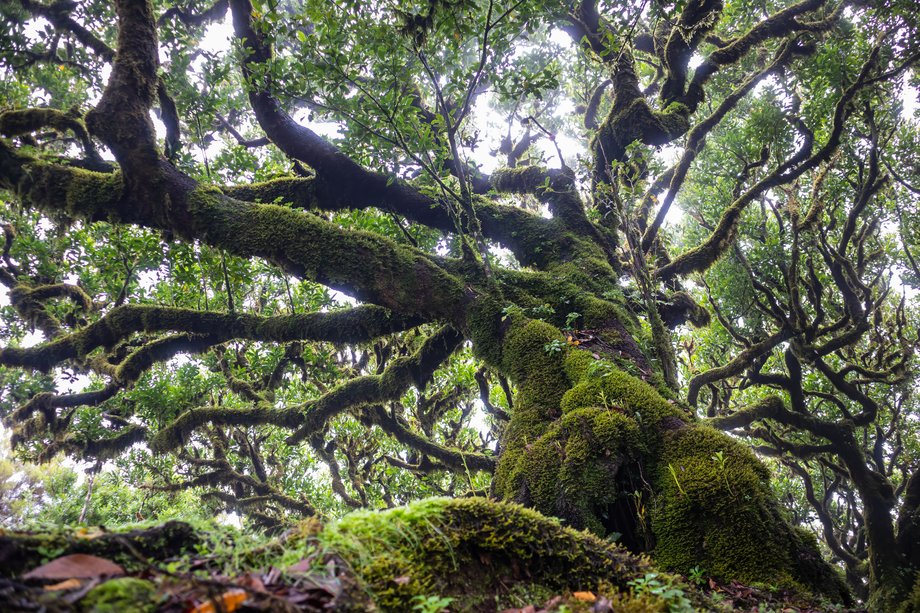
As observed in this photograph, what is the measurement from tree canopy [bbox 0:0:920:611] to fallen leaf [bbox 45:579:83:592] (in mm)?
799

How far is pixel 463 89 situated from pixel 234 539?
5.14 meters

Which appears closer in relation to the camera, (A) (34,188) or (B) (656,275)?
(A) (34,188)

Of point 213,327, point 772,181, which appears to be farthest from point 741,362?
point 213,327

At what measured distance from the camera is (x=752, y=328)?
9.24 metres

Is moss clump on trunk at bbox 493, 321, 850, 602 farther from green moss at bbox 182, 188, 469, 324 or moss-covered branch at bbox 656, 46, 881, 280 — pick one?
moss-covered branch at bbox 656, 46, 881, 280

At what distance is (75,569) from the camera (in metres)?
1.19

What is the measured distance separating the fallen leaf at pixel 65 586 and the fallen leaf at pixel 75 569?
15 millimetres

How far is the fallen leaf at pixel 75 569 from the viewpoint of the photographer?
114cm

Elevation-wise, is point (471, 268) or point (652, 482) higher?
point (471, 268)

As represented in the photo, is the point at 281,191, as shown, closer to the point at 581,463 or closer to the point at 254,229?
the point at 254,229

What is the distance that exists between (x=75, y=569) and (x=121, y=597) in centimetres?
20

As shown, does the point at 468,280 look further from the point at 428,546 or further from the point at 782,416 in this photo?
the point at 782,416

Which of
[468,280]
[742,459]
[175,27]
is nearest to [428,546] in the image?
[742,459]

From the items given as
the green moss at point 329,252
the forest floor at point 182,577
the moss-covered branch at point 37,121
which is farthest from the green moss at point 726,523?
the moss-covered branch at point 37,121
